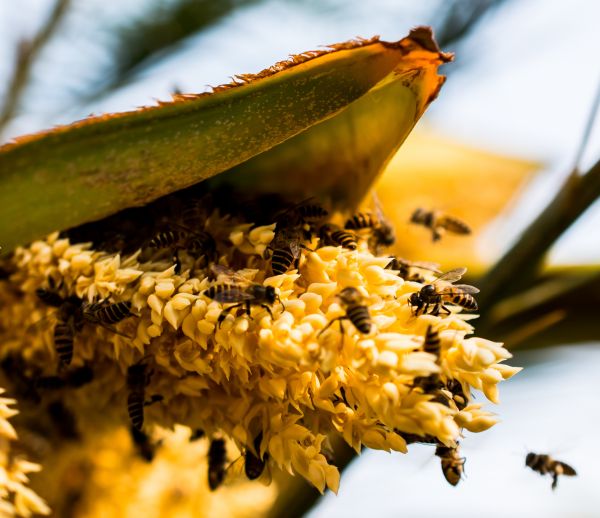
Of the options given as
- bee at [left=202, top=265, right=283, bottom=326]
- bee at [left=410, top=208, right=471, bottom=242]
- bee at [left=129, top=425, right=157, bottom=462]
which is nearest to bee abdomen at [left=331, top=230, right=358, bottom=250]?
bee at [left=202, top=265, right=283, bottom=326]

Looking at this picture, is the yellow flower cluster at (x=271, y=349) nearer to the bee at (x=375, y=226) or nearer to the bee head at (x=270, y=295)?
the bee head at (x=270, y=295)

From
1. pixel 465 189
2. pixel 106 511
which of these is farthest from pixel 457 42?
pixel 106 511

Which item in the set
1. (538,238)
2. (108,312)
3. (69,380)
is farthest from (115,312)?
(538,238)

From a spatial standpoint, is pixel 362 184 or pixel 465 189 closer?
pixel 362 184

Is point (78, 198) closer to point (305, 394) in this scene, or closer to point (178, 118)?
point (178, 118)

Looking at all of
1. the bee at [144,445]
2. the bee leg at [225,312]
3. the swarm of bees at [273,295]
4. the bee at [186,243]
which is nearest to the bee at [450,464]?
the swarm of bees at [273,295]

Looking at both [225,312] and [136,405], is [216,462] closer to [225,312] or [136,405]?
[136,405]

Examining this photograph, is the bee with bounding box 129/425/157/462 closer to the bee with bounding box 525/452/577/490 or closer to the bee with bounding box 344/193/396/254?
the bee with bounding box 344/193/396/254
